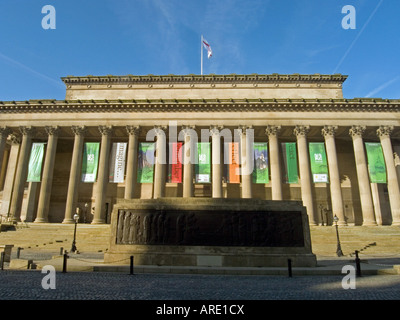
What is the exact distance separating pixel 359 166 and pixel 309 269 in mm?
26275

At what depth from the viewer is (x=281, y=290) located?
8.69 m

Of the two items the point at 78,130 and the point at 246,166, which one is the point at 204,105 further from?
the point at 78,130

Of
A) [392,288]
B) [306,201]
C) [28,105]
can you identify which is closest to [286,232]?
[392,288]

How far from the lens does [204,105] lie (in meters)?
35.5

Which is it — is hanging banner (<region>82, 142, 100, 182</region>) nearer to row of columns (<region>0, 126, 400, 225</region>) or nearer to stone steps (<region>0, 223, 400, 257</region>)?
row of columns (<region>0, 126, 400, 225</region>)

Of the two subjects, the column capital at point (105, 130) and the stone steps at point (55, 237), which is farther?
the column capital at point (105, 130)

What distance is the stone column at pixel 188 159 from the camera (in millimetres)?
33969

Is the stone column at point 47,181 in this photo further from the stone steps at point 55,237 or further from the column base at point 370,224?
the column base at point 370,224

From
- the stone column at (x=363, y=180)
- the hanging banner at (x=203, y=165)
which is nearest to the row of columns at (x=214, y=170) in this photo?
the stone column at (x=363, y=180)

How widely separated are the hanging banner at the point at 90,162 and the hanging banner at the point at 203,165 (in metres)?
12.1

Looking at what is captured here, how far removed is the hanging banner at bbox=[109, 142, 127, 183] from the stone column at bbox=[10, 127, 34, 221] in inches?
424

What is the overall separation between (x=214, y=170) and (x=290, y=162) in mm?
9032

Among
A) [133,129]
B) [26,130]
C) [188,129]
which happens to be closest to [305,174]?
[188,129]
